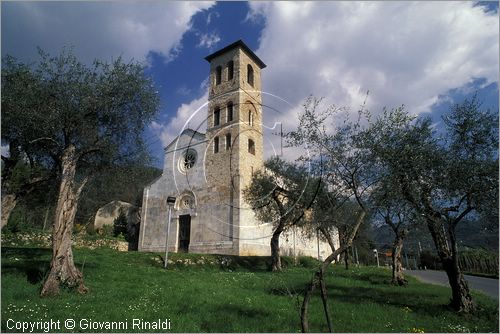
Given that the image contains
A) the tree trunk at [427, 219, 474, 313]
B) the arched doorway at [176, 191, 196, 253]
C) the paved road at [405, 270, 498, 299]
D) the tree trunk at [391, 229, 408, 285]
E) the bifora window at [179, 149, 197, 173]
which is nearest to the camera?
the tree trunk at [427, 219, 474, 313]

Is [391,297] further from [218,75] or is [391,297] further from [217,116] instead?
[218,75]

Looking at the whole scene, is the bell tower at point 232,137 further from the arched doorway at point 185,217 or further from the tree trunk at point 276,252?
the tree trunk at point 276,252

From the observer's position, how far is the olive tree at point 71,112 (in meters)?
15.6

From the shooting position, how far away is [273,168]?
3067cm

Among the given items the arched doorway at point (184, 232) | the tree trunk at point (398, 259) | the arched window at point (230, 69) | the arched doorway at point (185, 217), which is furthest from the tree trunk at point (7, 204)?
the arched window at point (230, 69)

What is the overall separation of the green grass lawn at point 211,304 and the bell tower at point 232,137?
1597 cm

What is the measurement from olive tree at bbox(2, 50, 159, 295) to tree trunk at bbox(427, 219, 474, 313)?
14650mm

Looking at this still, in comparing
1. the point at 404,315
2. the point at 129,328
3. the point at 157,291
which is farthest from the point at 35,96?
the point at 404,315

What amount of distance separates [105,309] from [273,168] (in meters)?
21.4

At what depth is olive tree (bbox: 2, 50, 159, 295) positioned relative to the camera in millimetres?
15648

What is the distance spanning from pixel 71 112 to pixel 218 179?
2207cm

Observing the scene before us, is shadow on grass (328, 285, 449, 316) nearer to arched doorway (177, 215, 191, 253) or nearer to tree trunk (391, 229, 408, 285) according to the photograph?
tree trunk (391, 229, 408, 285)

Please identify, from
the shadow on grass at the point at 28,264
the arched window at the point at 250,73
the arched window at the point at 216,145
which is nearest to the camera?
the shadow on grass at the point at 28,264

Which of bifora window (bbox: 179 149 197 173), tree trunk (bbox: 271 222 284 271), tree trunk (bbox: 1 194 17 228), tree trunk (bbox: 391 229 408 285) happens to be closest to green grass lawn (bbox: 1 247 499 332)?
tree trunk (bbox: 1 194 17 228)
